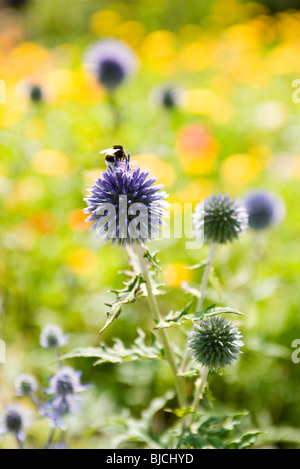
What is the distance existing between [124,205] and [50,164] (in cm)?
184

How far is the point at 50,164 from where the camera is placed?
9.42 feet

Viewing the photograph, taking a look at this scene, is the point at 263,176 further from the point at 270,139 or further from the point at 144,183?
the point at 144,183

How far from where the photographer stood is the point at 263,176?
3330 millimetres

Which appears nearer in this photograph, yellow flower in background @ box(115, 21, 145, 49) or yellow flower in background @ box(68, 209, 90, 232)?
yellow flower in background @ box(68, 209, 90, 232)

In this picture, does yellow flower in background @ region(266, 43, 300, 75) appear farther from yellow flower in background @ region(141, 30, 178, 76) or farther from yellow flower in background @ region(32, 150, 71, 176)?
yellow flower in background @ region(32, 150, 71, 176)

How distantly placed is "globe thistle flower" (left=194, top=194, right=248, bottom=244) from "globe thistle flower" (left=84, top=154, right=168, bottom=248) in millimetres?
297

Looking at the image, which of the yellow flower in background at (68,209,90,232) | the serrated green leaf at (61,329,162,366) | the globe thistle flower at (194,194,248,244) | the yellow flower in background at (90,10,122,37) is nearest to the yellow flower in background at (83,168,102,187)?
the yellow flower in background at (68,209,90,232)

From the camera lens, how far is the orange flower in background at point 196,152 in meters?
2.91

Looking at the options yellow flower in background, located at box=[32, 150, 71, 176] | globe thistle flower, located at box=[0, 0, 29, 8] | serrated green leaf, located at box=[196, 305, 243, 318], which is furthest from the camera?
globe thistle flower, located at box=[0, 0, 29, 8]

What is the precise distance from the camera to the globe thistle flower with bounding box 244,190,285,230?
220 cm

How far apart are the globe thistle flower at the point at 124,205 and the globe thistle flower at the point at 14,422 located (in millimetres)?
749

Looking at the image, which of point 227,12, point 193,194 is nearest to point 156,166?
point 193,194

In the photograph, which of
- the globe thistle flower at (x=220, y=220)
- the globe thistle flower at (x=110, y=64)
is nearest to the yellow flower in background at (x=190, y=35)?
the globe thistle flower at (x=110, y=64)

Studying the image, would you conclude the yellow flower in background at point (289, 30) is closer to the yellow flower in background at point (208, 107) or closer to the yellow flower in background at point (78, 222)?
the yellow flower in background at point (208, 107)
